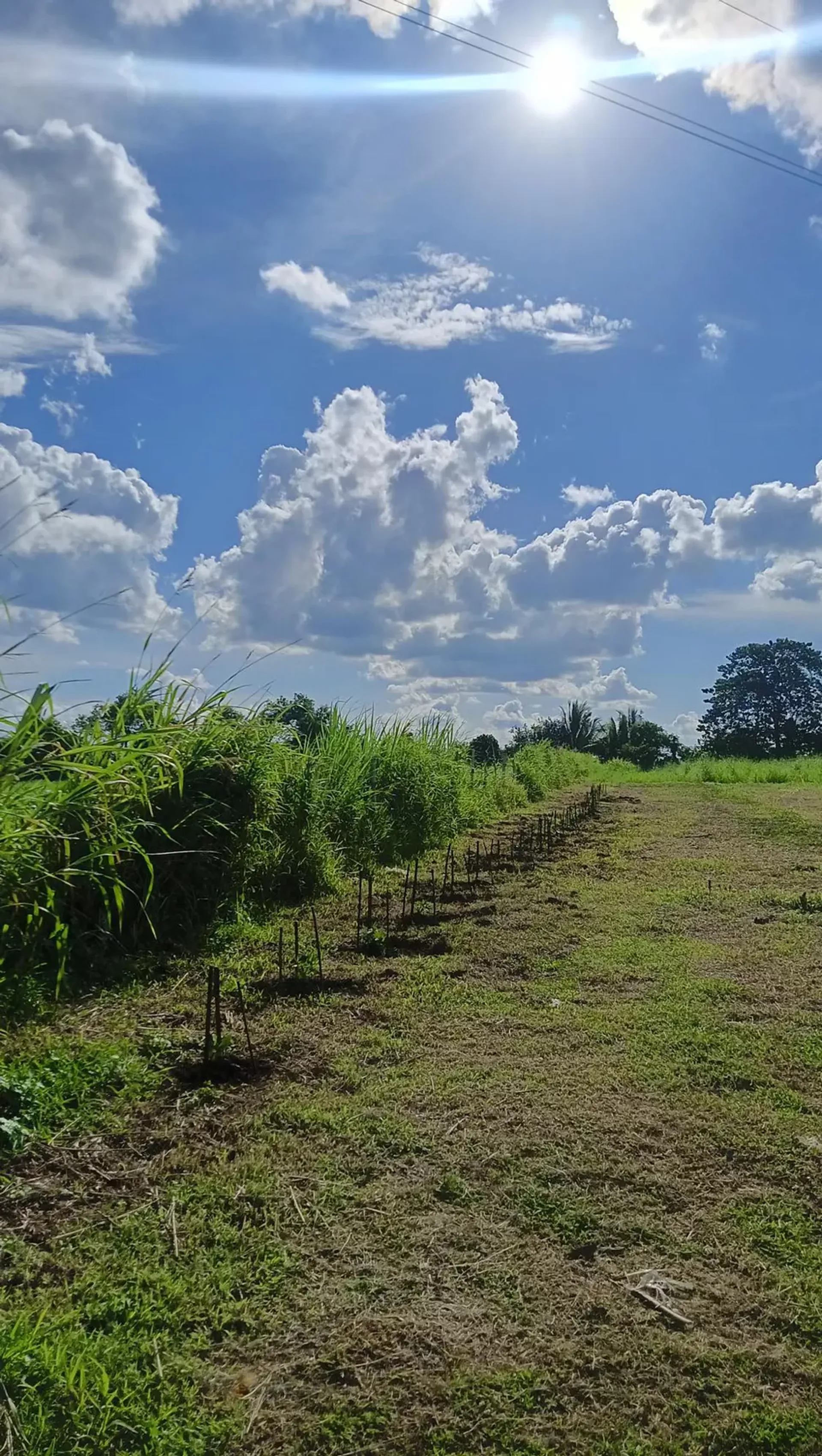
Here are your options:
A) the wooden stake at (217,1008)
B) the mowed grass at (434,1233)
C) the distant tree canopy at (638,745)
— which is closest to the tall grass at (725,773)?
the distant tree canopy at (638,745)

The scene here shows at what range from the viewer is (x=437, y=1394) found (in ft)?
5.57

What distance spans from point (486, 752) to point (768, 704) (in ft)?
87.9

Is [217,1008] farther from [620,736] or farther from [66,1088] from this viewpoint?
[620,736]

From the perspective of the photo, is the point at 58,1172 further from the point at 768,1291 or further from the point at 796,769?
the point at 796,769

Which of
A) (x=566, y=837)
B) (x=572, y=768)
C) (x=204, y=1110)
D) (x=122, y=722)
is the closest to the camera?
(x=204, y=1110)

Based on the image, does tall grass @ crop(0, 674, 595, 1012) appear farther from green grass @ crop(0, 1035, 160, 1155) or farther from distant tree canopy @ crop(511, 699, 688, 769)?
distant tree canopy @ crop(511, 699, 688, 769)

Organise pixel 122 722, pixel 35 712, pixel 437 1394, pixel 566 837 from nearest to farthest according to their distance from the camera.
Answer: pixel 437 1394 < pixel 35 712 < pixel 122 722 < pixel 566 837

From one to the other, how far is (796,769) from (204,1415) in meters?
21.9

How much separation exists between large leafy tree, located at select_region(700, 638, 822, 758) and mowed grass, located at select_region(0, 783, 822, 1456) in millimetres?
34687

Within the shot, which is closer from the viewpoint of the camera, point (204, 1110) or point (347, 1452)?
point (347, 1452)

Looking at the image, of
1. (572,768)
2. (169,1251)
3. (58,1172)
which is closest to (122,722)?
(58,1172)

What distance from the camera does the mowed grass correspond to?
1654 mm

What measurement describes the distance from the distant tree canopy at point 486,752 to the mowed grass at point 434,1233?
27.0ft

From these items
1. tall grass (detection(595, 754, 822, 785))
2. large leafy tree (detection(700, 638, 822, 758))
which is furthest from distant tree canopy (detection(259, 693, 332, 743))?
large leafy tree (detection(700, 638, 822, 758))
